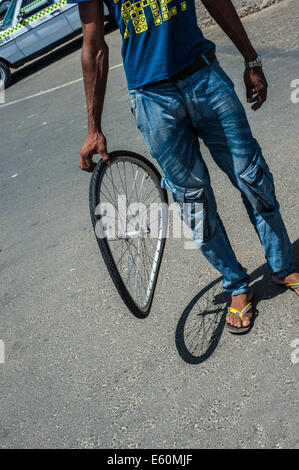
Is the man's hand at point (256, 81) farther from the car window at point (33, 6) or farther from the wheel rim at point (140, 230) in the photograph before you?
the car window at point (33, 6)

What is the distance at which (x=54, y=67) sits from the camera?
1037cm

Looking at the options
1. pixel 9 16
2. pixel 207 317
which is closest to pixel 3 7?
pixel 9 16

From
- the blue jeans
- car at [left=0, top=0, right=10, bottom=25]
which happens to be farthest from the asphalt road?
car at [left=0, top=0, right=10, bottom=25]

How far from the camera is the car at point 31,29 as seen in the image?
35.9ft

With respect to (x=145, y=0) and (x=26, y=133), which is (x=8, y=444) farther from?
(x=26, y=133)

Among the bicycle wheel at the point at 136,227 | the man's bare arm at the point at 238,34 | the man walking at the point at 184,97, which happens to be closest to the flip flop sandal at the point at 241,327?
the man walking at the point at 184,97

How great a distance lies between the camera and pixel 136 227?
130 inches

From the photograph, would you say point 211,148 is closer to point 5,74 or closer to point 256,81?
point 256,81

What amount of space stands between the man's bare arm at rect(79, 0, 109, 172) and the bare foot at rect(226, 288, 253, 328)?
1.07 meters

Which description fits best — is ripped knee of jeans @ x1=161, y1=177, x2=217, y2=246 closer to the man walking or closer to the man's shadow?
the man walking

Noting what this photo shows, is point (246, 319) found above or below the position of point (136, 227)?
below

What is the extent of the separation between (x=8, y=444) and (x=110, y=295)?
1.18m

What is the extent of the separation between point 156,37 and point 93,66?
0.31 m
